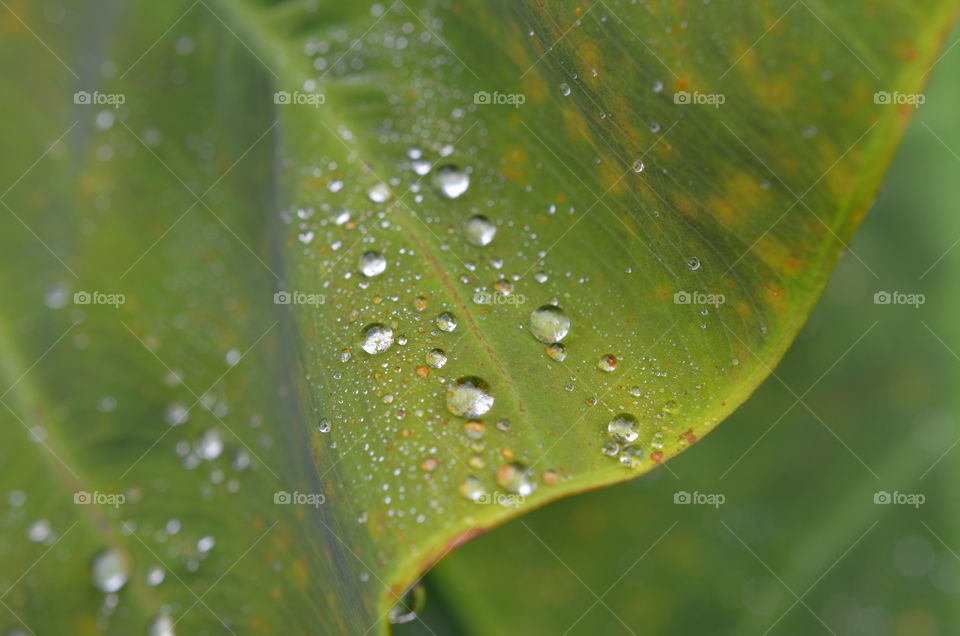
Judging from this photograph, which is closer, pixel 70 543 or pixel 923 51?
pixel 923 51

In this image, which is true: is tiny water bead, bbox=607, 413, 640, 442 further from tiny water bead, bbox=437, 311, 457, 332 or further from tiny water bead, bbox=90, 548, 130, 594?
tiny water bead, bbox=90, 548, 130, 594

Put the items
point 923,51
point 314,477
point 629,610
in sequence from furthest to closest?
1. point 629,610
2. point 314,477
3. point 923,51

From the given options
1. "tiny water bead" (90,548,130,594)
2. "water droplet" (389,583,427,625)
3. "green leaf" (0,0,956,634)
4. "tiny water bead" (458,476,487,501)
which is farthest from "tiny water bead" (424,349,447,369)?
"tiny water bead" (90,548,130,594)

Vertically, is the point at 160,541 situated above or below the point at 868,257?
below

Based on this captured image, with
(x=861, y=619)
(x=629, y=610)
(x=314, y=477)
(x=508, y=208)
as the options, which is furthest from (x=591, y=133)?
(x=861, y=619)

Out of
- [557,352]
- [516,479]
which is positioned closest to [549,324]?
[557,352]

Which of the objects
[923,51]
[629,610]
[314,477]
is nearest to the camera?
[923,51]

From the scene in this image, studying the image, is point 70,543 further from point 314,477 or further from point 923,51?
point 923,51
